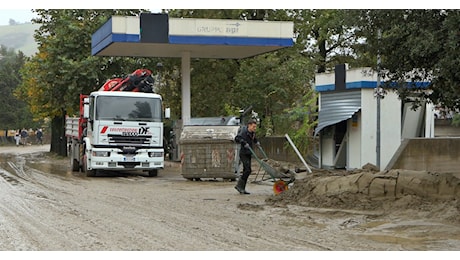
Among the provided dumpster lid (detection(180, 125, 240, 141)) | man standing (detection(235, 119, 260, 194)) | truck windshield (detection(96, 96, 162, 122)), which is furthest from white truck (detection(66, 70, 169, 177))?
man standing (detection(235, 119, 260, 194))

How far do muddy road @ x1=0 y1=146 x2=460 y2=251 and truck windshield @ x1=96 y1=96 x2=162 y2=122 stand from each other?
182 inches

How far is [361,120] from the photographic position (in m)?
23.8

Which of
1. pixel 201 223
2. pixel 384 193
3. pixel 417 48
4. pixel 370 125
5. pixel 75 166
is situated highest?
pixel 417 48

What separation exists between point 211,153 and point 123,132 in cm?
319

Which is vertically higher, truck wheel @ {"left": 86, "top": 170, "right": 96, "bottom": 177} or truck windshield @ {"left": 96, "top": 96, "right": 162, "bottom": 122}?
truck windshield @ {"left": 96, "top": 96, "right": 162, "bottom": 122}

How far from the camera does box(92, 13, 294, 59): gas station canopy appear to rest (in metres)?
25.2

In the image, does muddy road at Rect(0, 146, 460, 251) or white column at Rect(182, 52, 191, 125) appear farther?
white column at Rect(182, 52, 191, 125)

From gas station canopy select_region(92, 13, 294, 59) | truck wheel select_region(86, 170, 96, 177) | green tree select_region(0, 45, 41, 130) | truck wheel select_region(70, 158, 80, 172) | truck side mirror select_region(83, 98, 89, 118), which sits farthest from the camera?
green tree select_region(0, 45, 41, 130)

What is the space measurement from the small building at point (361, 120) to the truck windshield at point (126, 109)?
675 cm

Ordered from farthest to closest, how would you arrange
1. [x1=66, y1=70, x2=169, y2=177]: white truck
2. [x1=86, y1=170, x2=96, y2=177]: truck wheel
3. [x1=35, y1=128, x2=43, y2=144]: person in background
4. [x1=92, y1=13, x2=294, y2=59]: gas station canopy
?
[x1=35, y1=128, x2=43, y2=144]: person in background
[x1=92, y1=13, x2=294, y2=59]: gas station canopy
[x1=86, y1=170, x2=96, y2=177]: truck wheel
[x1=66, y1=70, x2=169, y2=177]: white truck

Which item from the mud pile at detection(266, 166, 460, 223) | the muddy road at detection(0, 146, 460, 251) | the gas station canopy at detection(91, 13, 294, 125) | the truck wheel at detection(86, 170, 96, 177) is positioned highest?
the gas station canopy at detection(91, 13, 294, 125)

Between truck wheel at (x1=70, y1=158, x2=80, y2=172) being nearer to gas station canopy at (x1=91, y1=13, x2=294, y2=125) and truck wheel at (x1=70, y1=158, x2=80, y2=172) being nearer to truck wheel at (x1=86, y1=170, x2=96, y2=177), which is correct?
truck wheel at (x1=86, y1=170, x2=96, y2=177)

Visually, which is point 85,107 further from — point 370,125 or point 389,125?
point 389,125

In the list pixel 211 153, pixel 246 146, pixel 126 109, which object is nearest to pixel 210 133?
pixel 211 153
